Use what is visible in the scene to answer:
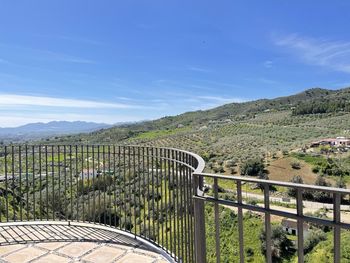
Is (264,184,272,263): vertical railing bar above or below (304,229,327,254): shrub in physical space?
above

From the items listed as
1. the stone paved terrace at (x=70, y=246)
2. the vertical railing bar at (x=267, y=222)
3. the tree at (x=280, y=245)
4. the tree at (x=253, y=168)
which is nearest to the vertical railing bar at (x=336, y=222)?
the vertical railing bar at (x=267, y=222)

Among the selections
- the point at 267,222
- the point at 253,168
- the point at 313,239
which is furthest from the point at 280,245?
the point at 253,168

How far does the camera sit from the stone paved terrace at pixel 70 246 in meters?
4.01

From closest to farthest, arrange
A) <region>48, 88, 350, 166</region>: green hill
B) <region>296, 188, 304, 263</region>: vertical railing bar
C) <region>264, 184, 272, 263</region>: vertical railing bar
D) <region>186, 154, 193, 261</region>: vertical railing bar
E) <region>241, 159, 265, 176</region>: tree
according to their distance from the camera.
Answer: <region>296, 188, 304, 263</region>: vertical railing bar
<region>264, 184, 272, 263</region>: vertical railing bar
<region>186, 154, 193, 261</region>: vertical railing bar
<region>241, 159, 265, 176</region>: tree
<region>48, 88, 350, 166</region>: green hill

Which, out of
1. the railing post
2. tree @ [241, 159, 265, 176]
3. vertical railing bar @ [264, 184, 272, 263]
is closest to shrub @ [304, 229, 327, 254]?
the railing post

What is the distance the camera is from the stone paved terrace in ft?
13.2

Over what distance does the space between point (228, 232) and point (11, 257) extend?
67.5 feet

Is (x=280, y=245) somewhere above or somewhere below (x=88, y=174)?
below

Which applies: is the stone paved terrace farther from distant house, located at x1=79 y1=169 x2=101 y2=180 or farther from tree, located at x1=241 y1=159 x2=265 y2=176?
tree, located at x1=241 y1=159 x2=265 y2=176

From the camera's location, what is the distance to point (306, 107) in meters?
92.7

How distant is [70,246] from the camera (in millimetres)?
4414

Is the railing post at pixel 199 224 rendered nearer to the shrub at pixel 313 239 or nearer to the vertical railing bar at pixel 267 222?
the vertical railing bar at pixel 267 222

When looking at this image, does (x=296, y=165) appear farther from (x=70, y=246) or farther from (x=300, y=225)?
(x=300, y=225)

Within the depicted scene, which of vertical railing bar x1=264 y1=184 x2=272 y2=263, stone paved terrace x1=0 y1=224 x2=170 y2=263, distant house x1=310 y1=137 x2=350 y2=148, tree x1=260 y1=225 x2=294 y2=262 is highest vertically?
vertical railing bar x1=264 y1=184 x2=272 y2=263
